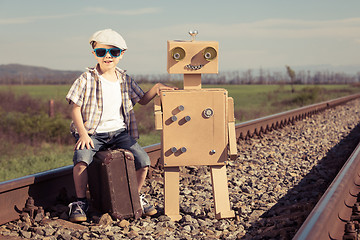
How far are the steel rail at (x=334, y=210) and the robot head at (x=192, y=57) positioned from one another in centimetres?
148

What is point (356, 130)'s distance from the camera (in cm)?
1168

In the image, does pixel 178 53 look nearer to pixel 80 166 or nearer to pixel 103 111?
pixel 103 111

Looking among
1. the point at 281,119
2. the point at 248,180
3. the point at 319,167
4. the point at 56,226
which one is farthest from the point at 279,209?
the point at 281,119

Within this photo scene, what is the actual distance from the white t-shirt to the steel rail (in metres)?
1.90

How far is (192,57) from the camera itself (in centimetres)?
411

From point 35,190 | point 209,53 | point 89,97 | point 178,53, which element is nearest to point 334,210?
point 209,53

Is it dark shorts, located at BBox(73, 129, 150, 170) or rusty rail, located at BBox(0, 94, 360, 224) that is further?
dark shorts, located at BBox(73, 129, 150, 170)

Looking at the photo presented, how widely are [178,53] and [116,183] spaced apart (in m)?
1.24

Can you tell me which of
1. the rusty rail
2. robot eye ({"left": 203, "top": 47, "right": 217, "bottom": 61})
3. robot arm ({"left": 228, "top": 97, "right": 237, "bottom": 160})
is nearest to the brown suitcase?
the rusty rail

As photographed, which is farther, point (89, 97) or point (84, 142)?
point (89, 97)

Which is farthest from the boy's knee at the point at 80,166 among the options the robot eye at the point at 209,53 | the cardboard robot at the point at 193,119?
the robot eye at the point at 209,53

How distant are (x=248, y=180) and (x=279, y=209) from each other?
123cm

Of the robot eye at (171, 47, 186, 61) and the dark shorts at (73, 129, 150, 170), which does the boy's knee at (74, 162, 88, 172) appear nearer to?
the dark shorts at (73, 129, 150, 170)

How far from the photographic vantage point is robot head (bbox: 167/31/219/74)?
405 centimetres
